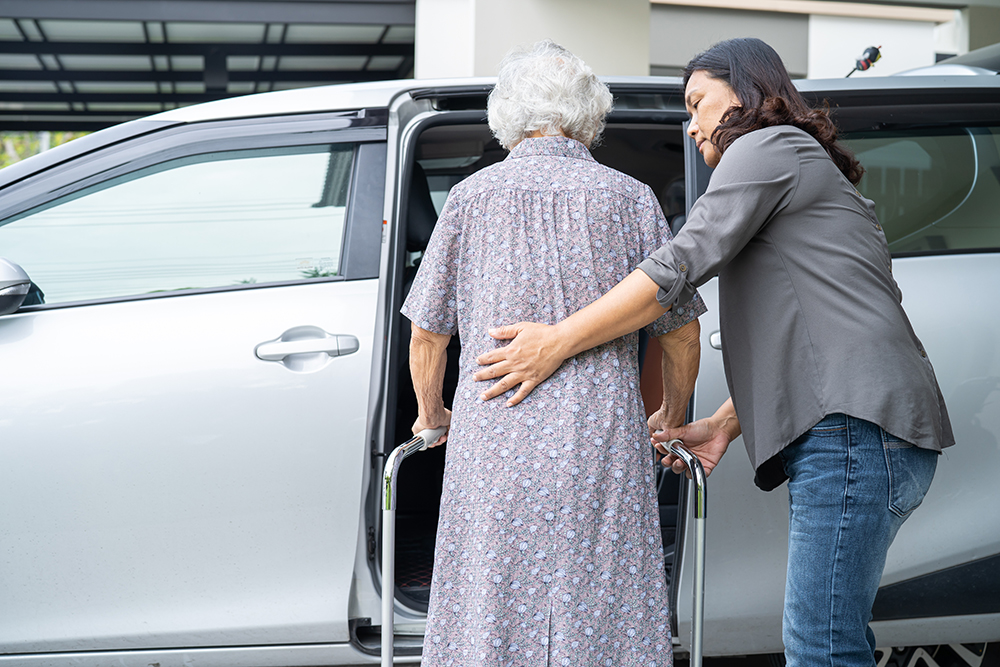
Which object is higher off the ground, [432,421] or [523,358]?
[523,358]

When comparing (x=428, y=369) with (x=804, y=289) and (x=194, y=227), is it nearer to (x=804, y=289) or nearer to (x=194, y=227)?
(x=804, y=289)

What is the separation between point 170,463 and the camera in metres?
1.92

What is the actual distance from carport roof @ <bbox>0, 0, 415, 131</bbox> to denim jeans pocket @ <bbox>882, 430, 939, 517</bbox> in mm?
6159

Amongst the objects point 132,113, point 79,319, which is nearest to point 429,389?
point 79,319

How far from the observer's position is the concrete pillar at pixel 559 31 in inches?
229

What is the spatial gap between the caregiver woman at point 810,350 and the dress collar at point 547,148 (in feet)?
0.94

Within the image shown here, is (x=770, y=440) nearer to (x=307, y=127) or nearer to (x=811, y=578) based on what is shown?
(x=811, y=578)

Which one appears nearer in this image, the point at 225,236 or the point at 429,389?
the point at 429,389

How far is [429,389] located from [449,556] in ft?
1.08

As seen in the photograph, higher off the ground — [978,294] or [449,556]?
[978,294]

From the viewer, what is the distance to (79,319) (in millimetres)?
1996

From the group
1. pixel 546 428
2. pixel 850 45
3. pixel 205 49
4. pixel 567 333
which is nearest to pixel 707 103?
pixel 567 333

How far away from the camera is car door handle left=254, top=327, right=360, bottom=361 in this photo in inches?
77.4

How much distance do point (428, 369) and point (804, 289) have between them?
27.8 inches
